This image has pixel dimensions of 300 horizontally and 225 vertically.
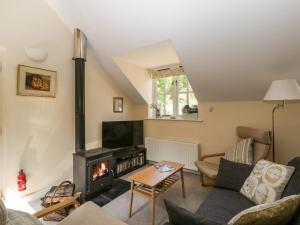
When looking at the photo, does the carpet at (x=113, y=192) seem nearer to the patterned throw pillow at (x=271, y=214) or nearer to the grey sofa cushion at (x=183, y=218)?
the grey sofa cushion at (x=183, y=218)

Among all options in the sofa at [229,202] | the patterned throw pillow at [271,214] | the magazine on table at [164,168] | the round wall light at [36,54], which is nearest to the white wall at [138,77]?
the round wall light at [36,54]

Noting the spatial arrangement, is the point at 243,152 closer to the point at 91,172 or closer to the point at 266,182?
the point at 266,182

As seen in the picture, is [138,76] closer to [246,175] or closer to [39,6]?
[39,6]

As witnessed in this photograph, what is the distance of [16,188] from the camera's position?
242 cm

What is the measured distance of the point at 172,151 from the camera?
377 cm

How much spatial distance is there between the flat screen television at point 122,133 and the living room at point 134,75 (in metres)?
0.16

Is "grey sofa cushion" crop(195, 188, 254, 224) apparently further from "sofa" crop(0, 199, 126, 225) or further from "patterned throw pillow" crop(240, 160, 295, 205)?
"sofa" crop(0, 199, 126, 225)

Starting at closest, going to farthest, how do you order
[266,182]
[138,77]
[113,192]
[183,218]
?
[183,218]
[266,182]
[113,192]
[138,77]

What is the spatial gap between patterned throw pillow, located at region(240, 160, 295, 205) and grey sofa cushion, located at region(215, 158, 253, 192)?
9cm

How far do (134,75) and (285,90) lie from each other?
267 cm

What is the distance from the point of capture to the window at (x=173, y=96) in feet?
12.6

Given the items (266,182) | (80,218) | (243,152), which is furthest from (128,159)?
(266,182)

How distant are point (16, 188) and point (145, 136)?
8.49 ft

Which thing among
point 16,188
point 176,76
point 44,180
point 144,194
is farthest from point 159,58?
point 16,188
